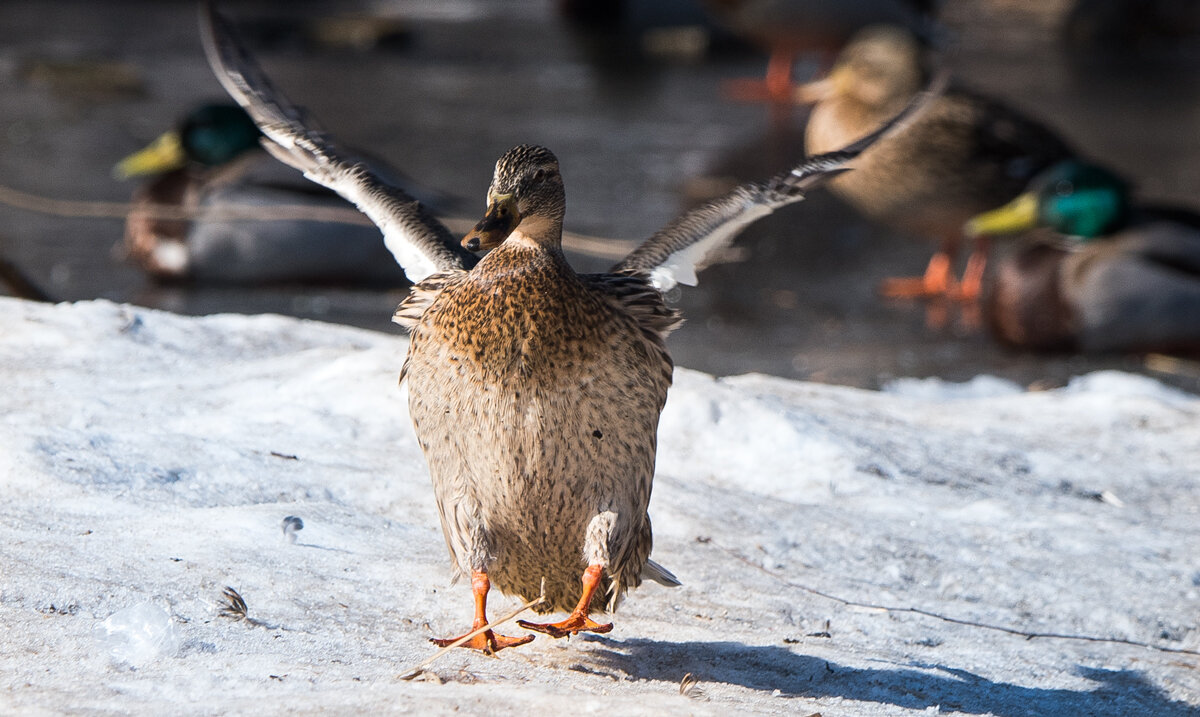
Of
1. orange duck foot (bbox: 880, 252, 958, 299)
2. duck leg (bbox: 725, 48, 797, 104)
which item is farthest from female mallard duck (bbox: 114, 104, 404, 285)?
duck leg (bbox: 725, 48, 797, 104)

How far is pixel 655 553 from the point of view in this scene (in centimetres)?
363

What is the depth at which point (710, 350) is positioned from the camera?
6789 millimetres

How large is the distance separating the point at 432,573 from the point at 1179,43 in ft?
50.2

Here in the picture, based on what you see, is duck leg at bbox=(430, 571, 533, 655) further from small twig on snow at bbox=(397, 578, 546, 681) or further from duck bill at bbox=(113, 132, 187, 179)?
A: duck bill at bbox=(113, 132, 187, 179)

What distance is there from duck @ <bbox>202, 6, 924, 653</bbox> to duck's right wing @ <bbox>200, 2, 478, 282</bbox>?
31 centimetres

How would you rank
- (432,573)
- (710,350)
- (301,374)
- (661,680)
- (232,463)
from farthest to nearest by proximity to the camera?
(710,350)
(301,374)
(232,463)
(432,573)
(661,680)

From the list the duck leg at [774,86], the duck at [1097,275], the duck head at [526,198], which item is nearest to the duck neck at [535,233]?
the duck head at [526,198]

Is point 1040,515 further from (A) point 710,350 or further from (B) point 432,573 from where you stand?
(A) point 710,350

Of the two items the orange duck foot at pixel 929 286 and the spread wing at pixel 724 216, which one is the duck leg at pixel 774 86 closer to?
the orange duck foot at pixel 929 286

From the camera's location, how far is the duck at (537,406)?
2.78m

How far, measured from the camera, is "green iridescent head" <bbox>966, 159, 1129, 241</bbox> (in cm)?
724

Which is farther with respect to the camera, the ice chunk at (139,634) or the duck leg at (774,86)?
the duck leg at (774,86)

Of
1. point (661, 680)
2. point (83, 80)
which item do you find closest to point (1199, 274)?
point (661, 680)

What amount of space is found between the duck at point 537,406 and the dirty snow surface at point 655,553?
190 mm
